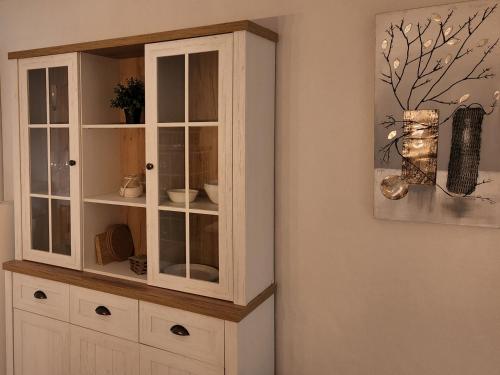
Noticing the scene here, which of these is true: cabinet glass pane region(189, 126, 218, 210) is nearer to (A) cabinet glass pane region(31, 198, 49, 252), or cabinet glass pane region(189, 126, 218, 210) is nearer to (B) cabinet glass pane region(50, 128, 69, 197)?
(B) cabinet glass pane region(50, 128, 69, 197)

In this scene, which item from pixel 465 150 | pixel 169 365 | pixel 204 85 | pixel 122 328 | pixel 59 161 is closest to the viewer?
pixel 465 150

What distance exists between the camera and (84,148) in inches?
92.9

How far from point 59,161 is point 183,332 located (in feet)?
3.55

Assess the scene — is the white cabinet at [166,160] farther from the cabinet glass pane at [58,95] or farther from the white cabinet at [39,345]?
the white cabinet at [39,345]

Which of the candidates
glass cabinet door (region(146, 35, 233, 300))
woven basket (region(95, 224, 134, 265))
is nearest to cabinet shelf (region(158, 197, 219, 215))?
glass cabinet door (region(146, 35, 233, 300))

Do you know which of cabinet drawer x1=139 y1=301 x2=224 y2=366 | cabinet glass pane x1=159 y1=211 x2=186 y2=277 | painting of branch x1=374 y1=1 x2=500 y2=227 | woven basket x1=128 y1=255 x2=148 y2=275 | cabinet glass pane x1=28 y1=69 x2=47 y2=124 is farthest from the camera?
cabinet glass pane x1=28 y1=69 x2=47 y2=124

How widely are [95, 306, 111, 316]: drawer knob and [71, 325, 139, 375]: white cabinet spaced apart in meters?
0.10

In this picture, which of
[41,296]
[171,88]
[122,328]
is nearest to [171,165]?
[171,88]

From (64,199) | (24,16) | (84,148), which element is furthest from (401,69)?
(24,16)

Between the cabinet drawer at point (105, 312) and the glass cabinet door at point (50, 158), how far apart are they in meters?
0.18

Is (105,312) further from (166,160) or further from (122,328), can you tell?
(166,160)

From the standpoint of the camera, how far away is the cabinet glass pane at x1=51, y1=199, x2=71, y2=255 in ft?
7.91

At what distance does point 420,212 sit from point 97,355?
158 centimetres

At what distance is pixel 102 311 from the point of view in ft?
7.27
